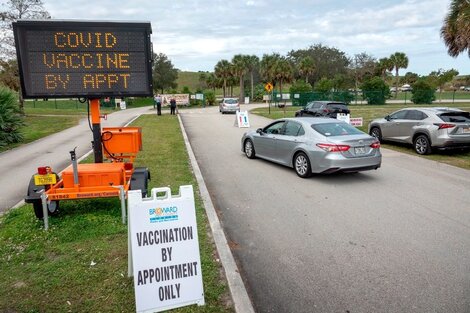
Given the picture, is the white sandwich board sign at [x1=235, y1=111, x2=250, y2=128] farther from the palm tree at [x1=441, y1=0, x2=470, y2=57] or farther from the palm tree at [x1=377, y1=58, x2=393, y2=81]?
the palm tree at [x1=377, y1=58, x2=393, y2=81]

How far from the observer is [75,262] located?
4.58 meters

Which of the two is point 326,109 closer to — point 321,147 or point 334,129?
point 334,129

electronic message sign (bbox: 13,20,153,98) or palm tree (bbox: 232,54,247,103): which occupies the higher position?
→ palm tree (bbox: 232,54,247,103)

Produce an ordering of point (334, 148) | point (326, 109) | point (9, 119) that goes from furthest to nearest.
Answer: point (326, 109), point (9, 119), point (334, 148)

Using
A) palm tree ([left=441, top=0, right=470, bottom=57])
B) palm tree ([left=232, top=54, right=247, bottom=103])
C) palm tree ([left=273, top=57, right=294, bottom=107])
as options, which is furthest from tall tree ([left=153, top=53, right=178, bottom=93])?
palm tree ([left=441, top=0, right=470, bottom=57])

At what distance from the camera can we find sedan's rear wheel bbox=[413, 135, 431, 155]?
40.5 feet

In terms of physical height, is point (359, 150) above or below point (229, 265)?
above

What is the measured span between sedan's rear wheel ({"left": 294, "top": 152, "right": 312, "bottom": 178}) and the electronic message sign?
4340 mm

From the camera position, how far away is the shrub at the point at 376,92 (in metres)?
47.7

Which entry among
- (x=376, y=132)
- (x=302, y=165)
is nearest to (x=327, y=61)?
(x=376, y=132)

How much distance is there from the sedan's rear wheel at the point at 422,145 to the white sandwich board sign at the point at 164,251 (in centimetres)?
1110

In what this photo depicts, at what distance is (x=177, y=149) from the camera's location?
13211 mm

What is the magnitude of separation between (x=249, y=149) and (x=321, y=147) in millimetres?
3491

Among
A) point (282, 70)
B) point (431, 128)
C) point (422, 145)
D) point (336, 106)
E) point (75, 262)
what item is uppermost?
point (282, 70)
